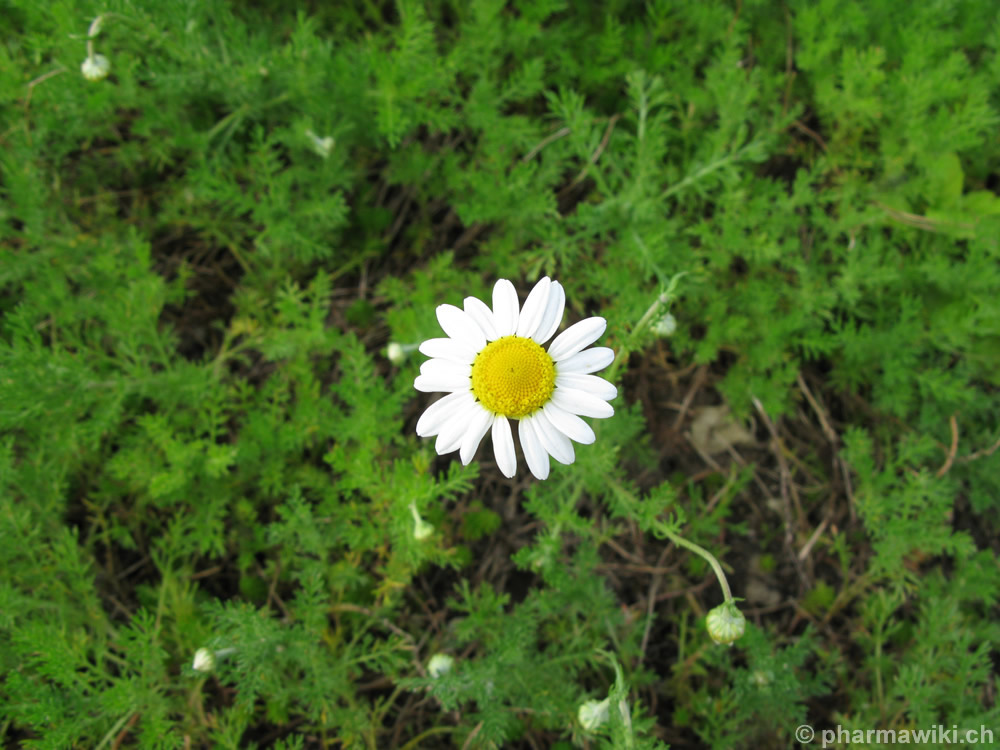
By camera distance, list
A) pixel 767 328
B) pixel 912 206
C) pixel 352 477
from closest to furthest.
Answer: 1. pixel 352 477
2. pixel 767 328
3. pixel 912 206

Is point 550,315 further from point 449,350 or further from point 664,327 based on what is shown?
point 664,327

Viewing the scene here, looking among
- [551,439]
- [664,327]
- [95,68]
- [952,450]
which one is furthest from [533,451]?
[95,68]

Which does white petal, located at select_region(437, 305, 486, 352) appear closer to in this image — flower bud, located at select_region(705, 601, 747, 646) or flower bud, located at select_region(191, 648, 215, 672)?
flower bud, located at select_region(705, 601, 747, 646)

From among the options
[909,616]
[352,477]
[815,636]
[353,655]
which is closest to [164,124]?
[352,477]

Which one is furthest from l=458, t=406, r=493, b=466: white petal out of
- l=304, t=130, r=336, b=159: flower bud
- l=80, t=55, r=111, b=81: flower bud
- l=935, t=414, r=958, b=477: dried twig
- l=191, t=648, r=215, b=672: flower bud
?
l=935, t=414, r=958, b=477: dried twig

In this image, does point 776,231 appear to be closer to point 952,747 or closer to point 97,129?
point 952,747

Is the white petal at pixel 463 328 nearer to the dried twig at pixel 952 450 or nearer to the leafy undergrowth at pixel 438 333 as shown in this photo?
the leafy undergrowth at pixel 438 333
